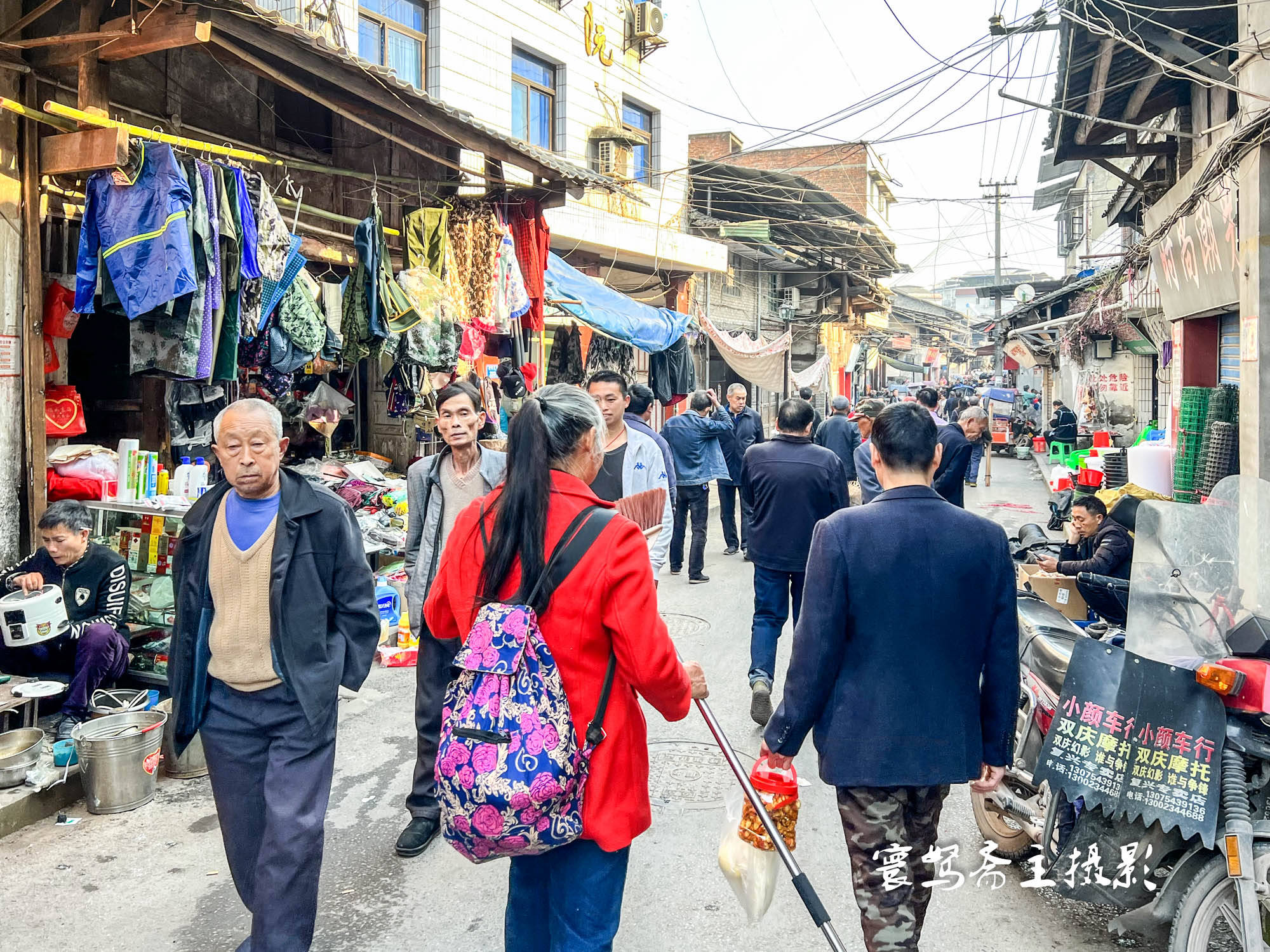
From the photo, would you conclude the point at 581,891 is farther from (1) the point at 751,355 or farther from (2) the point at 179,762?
(1) the point at 751,355

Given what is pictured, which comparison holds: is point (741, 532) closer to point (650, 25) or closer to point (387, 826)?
point (387, 826)

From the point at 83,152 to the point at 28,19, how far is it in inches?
30.5

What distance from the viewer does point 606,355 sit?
1362cm

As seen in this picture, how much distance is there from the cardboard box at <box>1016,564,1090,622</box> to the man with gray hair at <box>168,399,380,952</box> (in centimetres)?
478

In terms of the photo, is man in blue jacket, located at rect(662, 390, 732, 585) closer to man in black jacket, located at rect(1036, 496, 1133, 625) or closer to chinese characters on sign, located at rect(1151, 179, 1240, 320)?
man in black jacket, located at rect(1036, 496, 1133, 625)

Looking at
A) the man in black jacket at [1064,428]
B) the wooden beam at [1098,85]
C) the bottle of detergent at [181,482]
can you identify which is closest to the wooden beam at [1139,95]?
the wooden beam at [1098,85]

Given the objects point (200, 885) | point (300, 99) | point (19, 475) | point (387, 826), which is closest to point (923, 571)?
point (387, 826)

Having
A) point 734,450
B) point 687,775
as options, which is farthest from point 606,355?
point 687,775

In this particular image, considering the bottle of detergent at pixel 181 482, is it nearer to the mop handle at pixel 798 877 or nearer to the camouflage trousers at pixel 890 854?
the mop handle at pixel 798 877

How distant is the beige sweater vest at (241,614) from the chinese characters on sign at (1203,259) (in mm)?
7603

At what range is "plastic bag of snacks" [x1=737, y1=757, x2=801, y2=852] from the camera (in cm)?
307

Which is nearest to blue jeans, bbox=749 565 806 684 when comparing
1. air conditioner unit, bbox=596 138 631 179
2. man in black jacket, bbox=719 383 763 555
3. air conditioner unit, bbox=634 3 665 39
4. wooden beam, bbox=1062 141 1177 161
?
man in black jacket, bbox=719 383 763 555

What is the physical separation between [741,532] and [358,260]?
664 cm

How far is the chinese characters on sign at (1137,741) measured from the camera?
9.64 ft
